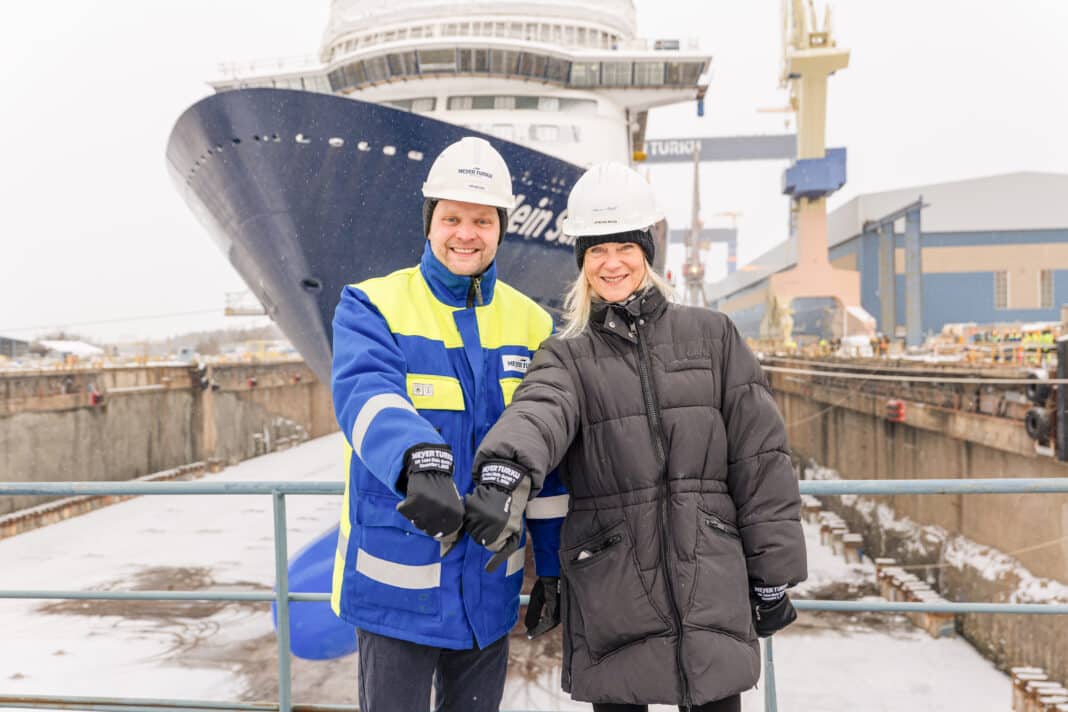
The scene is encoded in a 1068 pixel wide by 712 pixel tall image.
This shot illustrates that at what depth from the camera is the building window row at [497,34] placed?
14.3 m

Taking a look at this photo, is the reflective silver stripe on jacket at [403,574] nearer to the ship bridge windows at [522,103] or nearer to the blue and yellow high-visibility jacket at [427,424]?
the blue and yellow high-visibility jacket at [427,424]

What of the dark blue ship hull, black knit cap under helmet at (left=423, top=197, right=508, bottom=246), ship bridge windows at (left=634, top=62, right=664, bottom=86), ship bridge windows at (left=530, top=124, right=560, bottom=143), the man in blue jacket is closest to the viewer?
the man in blue jacket

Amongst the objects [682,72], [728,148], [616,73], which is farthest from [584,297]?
[728,148]

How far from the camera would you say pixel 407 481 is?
1.60 meters

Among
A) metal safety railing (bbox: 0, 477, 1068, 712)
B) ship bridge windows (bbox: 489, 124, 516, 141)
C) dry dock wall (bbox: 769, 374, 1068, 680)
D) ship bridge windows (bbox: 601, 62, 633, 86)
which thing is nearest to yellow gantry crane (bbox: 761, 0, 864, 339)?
dry dock wall (bbox: 769, 374, 1068, 680)

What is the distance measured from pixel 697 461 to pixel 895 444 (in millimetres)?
16493

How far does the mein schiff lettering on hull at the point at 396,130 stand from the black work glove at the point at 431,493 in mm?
8758

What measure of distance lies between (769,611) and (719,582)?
0.63 ft

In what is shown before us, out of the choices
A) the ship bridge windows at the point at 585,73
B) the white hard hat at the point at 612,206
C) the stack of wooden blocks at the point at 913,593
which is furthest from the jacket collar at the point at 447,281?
the ship bridge windows at the point at 585,73

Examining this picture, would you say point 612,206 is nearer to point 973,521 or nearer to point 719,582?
point 719,582

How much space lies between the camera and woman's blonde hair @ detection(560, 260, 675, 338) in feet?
6.42

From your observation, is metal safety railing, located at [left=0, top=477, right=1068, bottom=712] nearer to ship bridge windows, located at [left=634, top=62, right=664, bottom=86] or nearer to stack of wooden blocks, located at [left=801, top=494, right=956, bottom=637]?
stack of wooden blocks, located at [left=801, top=494, right=956, bottom=637]

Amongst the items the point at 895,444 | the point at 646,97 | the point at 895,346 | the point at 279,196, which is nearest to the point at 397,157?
the point at 279,196

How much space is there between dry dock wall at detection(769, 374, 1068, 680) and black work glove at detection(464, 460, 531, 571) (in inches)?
400
